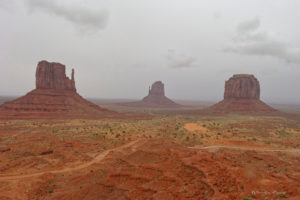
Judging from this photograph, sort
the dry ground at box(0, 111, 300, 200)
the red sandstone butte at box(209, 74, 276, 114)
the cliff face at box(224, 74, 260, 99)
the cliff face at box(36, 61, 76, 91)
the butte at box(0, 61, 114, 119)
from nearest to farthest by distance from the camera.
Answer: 1. the dry ground at box(0, 111, 300, 200)
2. the butte at box(0, 61, 114, 119)
3. the cliff face at box(36, 61, 76, 91)
4. the red sandstone butte at box(209, 74, 276, 114)
5. the cliff face at box(224, 74, 260, 99)

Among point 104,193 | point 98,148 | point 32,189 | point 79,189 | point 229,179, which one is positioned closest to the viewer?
point 229,179

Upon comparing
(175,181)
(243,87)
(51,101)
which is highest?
(243,87)

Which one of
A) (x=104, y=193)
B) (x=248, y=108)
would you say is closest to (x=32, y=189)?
(x=104, y=193)

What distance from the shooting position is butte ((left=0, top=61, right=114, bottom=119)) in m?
65.5

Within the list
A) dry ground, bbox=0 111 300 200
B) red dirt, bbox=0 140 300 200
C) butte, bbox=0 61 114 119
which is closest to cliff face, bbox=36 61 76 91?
butte, bbox=0 61 114 119

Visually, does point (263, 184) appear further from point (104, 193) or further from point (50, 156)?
point (50, 156)

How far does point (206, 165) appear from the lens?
45.8 feet

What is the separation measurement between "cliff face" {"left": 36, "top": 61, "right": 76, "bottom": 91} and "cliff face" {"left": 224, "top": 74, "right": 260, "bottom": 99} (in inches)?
4067

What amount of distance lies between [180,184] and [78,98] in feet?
270

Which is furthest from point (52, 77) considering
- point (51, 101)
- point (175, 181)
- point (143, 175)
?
point (175, 181)

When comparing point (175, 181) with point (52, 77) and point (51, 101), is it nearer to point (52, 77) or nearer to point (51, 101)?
point (51, 101)

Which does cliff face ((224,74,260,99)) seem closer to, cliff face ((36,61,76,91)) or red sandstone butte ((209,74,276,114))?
red sandstone butte ((209,74,276,114))

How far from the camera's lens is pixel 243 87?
355 feet

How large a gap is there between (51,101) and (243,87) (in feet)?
371
